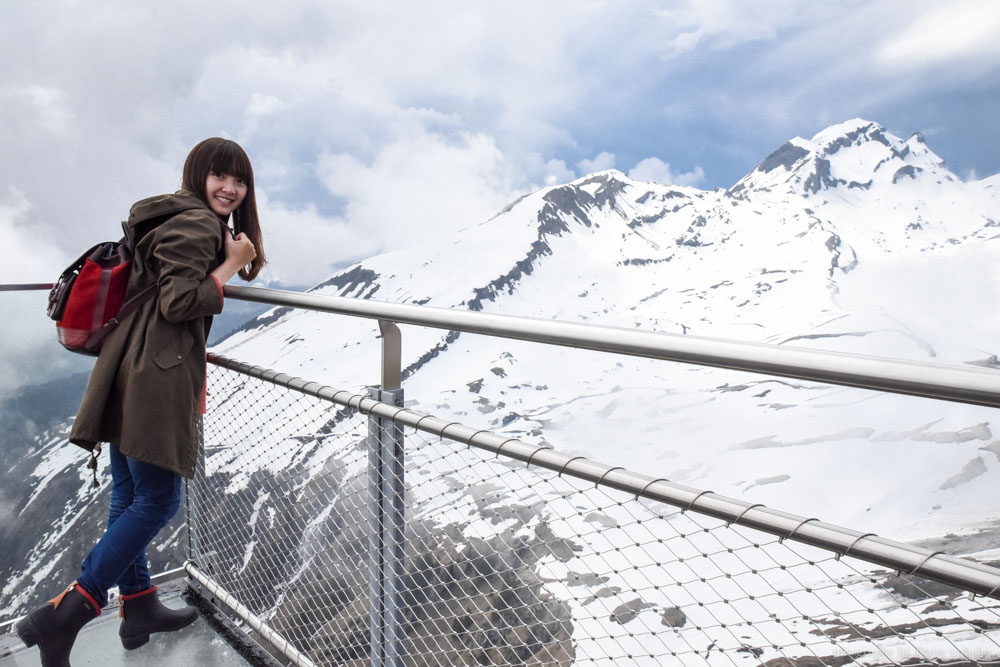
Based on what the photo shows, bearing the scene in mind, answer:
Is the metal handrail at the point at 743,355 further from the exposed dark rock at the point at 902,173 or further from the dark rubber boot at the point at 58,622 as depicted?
the exposed dark rock at the point at 902,173

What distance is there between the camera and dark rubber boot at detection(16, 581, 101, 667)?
1.35 m

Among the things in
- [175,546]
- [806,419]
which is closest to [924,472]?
[806,419]

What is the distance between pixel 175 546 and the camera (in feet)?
6.49

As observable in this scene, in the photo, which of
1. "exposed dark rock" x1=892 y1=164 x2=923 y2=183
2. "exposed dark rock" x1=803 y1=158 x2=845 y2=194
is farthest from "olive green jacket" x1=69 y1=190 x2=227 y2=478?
"exposed dark rock" x1=892 y1=164 x2=923 y2=183

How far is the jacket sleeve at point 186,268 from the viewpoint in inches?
48.6

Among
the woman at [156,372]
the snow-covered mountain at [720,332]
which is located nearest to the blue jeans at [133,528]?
the woman at [156,372]

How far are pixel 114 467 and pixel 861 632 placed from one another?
59.2 inches

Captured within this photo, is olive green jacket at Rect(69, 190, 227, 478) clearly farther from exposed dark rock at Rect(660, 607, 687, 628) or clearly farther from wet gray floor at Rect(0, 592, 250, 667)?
exposed dark rock at Rect(660, 607, 687, 628)

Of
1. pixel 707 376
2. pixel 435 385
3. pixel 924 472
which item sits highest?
pixel 435 385

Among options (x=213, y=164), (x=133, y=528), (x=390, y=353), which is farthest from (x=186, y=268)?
(x=133, y=528)

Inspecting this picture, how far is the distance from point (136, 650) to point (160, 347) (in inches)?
35.9

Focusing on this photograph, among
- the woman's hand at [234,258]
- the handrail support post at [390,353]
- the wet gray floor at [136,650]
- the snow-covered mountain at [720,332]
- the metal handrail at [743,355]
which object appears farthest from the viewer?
the snow-covered mountain at [720,332]

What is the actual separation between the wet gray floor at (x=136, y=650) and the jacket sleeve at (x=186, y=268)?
3.08 feet

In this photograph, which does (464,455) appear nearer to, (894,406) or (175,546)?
(175,546)
